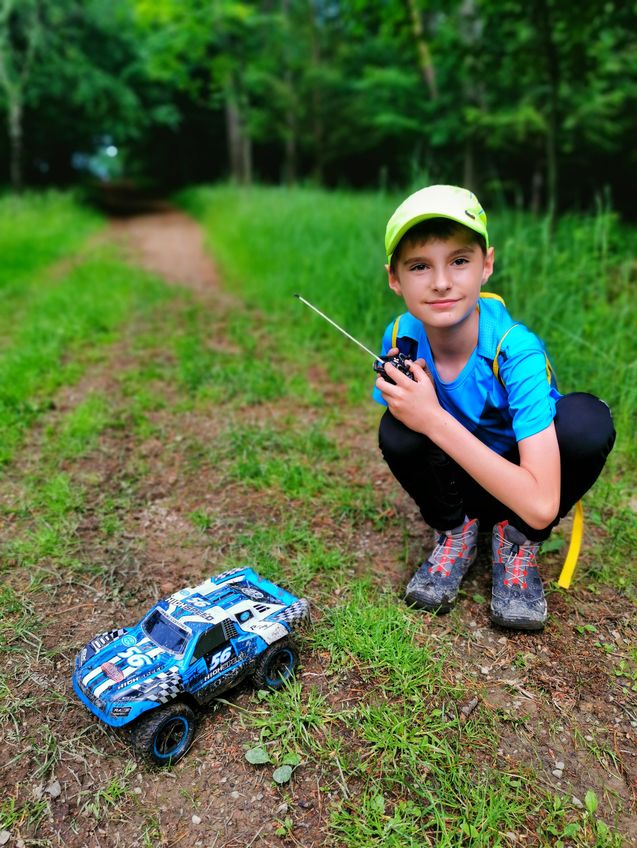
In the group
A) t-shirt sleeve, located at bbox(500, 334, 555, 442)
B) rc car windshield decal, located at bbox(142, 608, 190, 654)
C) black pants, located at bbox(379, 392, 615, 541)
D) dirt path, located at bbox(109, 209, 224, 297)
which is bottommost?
dirt path, located at bbox(109, 209, 224, 297)

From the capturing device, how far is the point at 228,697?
6.71 ft

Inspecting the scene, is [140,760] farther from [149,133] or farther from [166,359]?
[149,133]

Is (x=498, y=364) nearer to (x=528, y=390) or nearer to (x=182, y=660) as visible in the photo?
(x=528, y=390)

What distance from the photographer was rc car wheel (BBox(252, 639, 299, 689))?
6.57 ft

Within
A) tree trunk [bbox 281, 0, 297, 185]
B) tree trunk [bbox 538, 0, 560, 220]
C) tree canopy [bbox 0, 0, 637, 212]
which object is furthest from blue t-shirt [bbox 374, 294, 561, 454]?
tree trunk [bbox 281, 0, 297, 185]

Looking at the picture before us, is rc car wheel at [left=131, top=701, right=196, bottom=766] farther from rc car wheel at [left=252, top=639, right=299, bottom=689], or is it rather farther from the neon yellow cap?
the neon yellow cap

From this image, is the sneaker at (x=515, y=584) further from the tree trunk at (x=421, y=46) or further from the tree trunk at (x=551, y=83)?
the tree trunk at (x=421, y=46)

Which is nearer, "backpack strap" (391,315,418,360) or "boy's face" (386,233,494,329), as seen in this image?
"boy's face" (386,233,494,329)

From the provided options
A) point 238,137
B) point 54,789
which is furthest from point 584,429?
point 238,137

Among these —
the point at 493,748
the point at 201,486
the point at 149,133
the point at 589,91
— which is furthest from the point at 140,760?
the point at 149,133

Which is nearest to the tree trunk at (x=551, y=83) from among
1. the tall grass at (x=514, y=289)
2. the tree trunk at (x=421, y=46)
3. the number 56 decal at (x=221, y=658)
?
the tall grass at (x=514, y=289)

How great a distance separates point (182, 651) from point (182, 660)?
0.10 ft

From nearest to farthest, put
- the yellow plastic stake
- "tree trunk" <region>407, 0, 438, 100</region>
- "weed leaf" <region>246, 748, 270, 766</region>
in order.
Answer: "weed leaf" <region>246, 748, 270, 766</region> → the yellow plastic stake → "tree trunk" <region>407, 0, 438, 100</region>

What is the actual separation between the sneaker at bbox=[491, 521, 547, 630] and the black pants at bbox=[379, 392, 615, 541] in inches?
2.0
